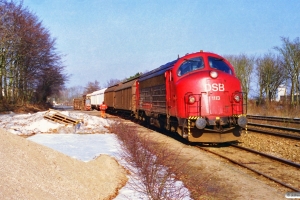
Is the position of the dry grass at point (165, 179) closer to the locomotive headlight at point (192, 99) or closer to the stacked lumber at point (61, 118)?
the locomotive headlight at point (192, 99)

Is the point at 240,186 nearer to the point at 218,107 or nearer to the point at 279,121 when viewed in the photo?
the point at 218,107

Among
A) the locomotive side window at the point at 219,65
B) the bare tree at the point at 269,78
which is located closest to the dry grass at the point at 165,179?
the locomotive side window at the point at 219,65

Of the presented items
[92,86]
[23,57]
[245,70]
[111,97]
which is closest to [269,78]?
[245,70]

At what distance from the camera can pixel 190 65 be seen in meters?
13.6

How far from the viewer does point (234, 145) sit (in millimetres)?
13336

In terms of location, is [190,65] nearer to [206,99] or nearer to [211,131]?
[206,99]

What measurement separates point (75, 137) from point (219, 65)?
7183 millimetres

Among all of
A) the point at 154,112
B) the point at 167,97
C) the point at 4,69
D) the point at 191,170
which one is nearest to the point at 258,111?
the point at 154,112

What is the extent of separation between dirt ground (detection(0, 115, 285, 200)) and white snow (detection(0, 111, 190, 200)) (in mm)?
585

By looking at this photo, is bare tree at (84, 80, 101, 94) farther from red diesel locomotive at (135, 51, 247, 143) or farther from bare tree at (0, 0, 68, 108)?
red diesel locomotive at (135, 51, 247, 143)

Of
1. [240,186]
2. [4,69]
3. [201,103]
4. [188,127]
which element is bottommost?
[240,186]

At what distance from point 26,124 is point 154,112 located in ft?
23.3

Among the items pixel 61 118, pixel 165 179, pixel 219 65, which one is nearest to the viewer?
pixel 165 179

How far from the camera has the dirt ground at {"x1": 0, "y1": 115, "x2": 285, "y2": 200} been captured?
220 inches
